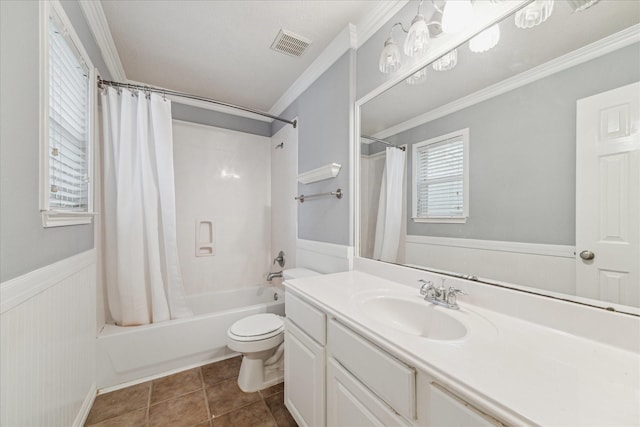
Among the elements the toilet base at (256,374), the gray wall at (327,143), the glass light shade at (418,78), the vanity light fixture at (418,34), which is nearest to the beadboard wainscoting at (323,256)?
the gray wall at (327,143)

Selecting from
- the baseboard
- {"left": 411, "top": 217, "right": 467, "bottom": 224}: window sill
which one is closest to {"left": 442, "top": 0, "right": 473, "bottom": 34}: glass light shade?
{"left": 411, "top": 217, "right": 467, "bottom": 224}: window sill

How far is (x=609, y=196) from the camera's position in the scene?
0.70 m

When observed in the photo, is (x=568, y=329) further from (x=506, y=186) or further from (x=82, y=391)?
(x=82, y=391)

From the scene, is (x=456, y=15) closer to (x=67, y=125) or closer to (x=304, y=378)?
(x=304, y=378)

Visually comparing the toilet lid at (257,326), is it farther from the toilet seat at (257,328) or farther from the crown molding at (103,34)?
the crown molding at (103,34)

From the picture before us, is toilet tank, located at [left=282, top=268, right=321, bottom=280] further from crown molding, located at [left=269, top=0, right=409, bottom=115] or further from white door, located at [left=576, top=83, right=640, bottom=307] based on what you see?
crown molding, located at [left=269, top=0, right=409, bottom=115]

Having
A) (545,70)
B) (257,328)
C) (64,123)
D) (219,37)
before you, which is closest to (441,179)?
(545,70)

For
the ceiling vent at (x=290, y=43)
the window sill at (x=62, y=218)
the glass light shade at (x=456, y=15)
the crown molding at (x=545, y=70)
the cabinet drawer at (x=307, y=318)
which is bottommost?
the cabinet drawer at (x=307, y=318)

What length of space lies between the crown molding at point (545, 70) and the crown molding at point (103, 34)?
195 centimetres

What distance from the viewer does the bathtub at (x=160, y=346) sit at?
5.30ft

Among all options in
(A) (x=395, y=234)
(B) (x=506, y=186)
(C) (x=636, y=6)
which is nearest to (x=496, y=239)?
(B) (x=506, y=186)

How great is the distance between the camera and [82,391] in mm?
1353

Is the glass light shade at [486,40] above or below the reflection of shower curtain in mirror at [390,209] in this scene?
above

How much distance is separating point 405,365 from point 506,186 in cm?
76
